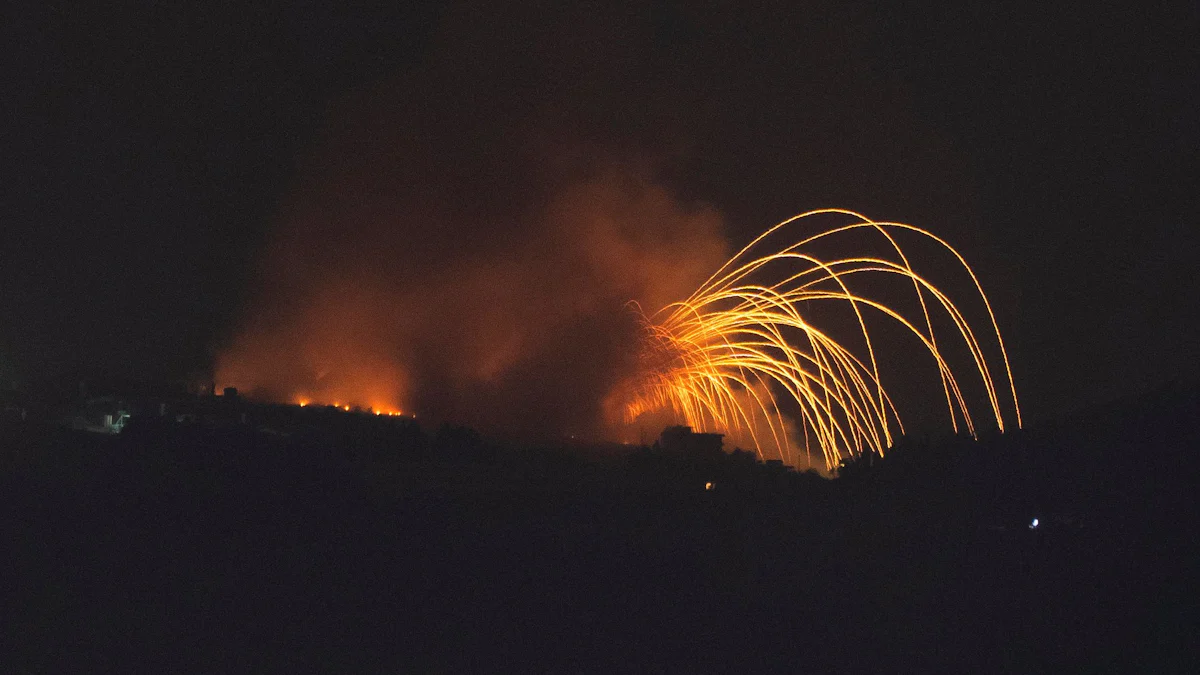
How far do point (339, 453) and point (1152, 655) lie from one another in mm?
12810

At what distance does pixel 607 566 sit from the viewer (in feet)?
40.0

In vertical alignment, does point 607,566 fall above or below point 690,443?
below

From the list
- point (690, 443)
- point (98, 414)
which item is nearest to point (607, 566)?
point (690, 443)

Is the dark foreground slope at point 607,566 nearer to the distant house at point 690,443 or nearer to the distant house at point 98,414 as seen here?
the distant house at point 690,443

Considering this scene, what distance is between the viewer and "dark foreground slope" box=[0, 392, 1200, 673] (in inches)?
383

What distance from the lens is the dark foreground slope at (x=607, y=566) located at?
9.72 metres

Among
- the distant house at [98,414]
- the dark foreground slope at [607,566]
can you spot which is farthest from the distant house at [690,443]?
the distant house at [98,414]

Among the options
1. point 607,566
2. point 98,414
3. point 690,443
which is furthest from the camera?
point 98,414

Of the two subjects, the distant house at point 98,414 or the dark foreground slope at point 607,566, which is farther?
the distant house at point 98,414

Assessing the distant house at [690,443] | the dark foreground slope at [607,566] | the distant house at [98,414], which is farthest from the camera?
the distant house at [98,414]

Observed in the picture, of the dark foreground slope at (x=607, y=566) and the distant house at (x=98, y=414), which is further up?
the distant house at (x=98, y=414)

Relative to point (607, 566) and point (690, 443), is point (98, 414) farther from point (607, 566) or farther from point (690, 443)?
point (607, 566)

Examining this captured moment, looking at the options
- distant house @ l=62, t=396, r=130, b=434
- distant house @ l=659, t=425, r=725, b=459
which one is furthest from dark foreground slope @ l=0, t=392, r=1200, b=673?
distant house @ l=62, t=396, r=130, b=434

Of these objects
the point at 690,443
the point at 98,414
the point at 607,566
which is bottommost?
the point at 607,566
